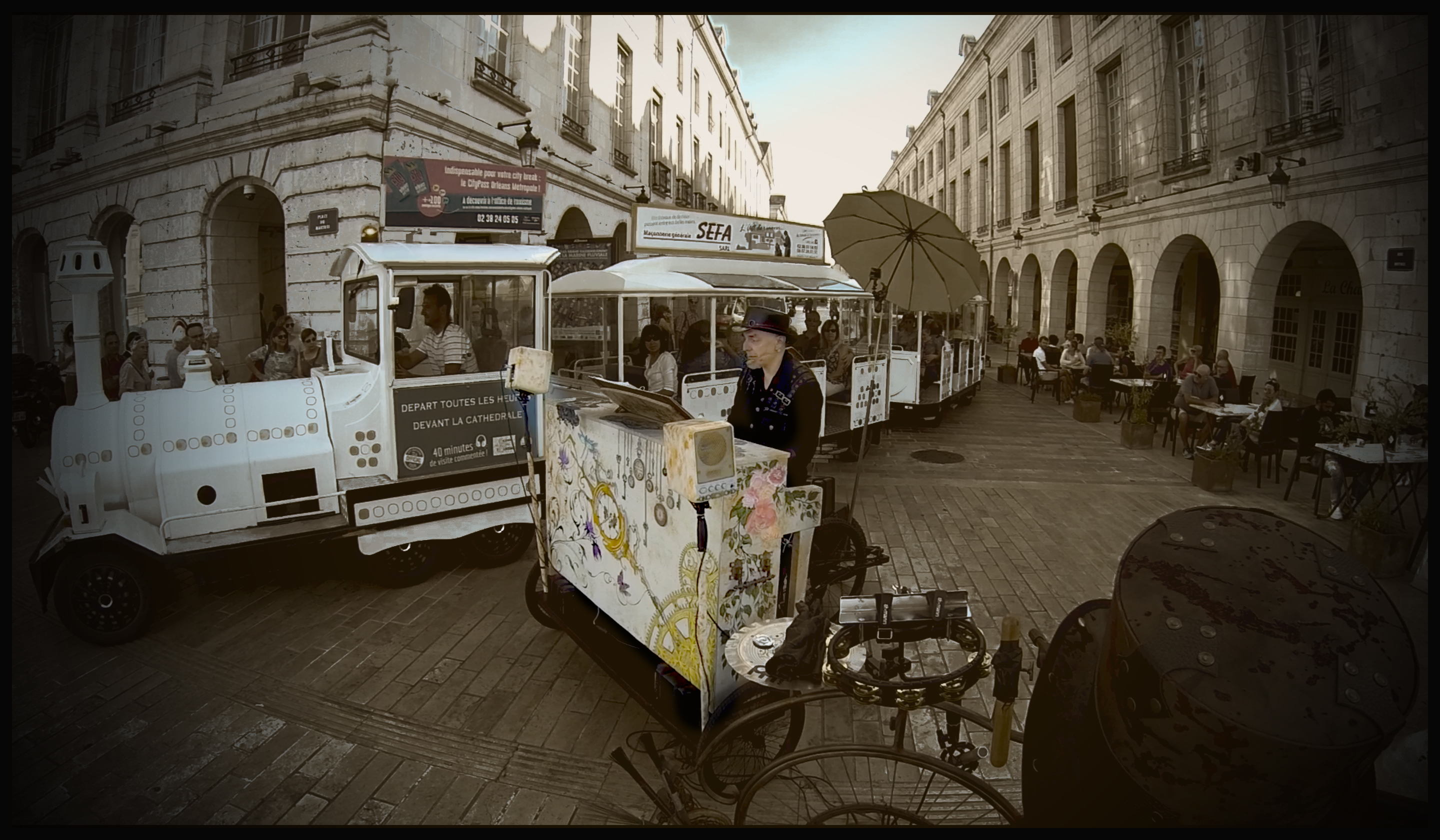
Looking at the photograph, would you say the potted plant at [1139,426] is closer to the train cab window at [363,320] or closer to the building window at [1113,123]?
the building window at [1113,123]

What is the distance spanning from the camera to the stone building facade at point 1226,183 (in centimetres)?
1026

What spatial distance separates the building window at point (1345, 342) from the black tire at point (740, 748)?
18.0 metres

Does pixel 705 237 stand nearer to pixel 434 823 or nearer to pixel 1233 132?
pixel 434 823

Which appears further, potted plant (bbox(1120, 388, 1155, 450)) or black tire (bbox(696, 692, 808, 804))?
potted plant (bbox(1120, 388, 1155, 450))

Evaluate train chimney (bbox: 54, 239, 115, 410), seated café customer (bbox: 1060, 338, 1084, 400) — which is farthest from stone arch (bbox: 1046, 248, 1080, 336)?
train chimney (bbox: 54, 239, 115, 410)

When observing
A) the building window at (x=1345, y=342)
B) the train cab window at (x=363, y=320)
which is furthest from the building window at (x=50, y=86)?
the building window at (x=1345, y=342)

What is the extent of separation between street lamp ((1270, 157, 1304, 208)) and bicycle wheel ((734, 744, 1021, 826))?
554 inches

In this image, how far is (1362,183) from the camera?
1079 cm

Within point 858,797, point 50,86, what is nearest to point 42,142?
point 50,86

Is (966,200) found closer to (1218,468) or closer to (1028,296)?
(1028,296)

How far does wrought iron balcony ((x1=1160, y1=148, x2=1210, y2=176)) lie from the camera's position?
1492 centimetres

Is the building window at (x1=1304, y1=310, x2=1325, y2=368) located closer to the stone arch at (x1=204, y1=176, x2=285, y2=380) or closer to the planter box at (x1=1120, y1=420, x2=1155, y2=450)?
the planter box at (x1=1120, y1=420, x2=1155, y2=450)

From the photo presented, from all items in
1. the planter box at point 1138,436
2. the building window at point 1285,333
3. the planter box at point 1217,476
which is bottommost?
the planter box at point 1217,476

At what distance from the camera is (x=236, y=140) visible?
36.1ft
